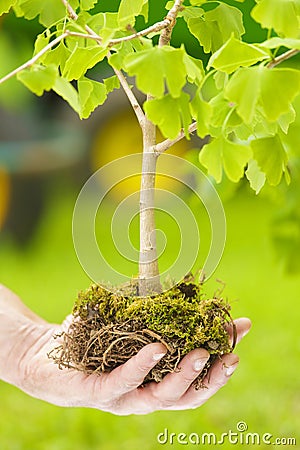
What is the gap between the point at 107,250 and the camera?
3.40ft

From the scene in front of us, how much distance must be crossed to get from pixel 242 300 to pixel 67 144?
4.05 ft

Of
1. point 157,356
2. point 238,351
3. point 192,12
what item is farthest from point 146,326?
point 238,351

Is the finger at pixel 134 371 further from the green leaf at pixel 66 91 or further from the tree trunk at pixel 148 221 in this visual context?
the green leaf at pixel 66 91

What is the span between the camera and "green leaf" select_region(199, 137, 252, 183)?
733 millimetres

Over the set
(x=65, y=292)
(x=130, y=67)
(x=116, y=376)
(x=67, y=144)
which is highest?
(x=67, y=144)

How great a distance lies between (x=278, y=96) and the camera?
0.67m

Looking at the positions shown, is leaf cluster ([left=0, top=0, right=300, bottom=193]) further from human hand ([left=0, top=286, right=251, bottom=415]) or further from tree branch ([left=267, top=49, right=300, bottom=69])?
human hand ([left=0, top=286, right=251, bottom=415])

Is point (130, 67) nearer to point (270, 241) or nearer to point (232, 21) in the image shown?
point (232, 21)

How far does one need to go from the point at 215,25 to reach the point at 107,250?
34 centimetres

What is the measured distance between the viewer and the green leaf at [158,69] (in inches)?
26.4

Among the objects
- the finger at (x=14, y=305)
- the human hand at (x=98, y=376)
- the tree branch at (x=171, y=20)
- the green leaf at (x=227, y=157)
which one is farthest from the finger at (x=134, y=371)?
the finger at (x=14, y=305)

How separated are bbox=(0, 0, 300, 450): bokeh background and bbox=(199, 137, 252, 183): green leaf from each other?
0.23 meters

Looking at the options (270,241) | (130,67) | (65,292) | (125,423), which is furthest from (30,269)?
(130,67)

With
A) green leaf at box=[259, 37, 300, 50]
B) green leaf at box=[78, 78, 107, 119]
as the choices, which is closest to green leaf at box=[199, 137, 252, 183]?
green leaf at box=[259, 37, 300, 50]
